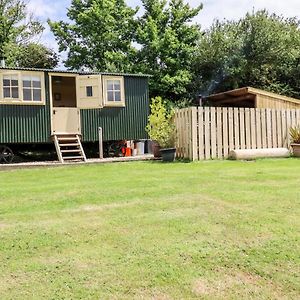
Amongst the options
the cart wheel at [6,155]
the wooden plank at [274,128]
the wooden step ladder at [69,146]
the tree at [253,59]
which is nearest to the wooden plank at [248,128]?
the wooden plank at [274,128]

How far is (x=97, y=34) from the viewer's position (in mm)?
22703

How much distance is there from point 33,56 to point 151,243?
25.1 m

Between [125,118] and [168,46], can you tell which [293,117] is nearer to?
[125,118]

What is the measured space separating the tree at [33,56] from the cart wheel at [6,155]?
546 inches

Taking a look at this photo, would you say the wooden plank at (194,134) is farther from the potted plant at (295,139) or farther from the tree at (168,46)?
the tree at (168,46)

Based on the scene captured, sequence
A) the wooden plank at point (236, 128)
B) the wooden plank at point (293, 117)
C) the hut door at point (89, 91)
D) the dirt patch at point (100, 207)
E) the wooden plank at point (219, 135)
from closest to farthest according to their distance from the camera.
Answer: the dirt patch at point (100, 207) → the wooden plank at point (219, 135) → the wooden plank at point (236, 128) → the wooden plank at point (293, 117) → the hut door at point (89, 91)

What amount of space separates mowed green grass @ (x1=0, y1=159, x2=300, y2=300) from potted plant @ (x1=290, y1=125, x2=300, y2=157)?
6311mm

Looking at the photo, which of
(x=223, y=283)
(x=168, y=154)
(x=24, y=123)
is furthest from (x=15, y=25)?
(x=223, y=283)

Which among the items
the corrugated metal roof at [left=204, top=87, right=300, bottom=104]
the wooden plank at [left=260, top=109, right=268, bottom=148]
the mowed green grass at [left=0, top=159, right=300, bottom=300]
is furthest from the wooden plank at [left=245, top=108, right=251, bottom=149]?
the mowed green grass at [left=0, top=159, right=300, bottom=300]

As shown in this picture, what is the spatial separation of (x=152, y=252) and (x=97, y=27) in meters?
21.2

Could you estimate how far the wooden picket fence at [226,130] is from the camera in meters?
11.0

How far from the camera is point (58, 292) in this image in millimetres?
2627

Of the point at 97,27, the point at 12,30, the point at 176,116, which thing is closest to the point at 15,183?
the point at 176,116

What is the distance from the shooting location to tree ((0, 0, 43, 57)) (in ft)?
82.8
